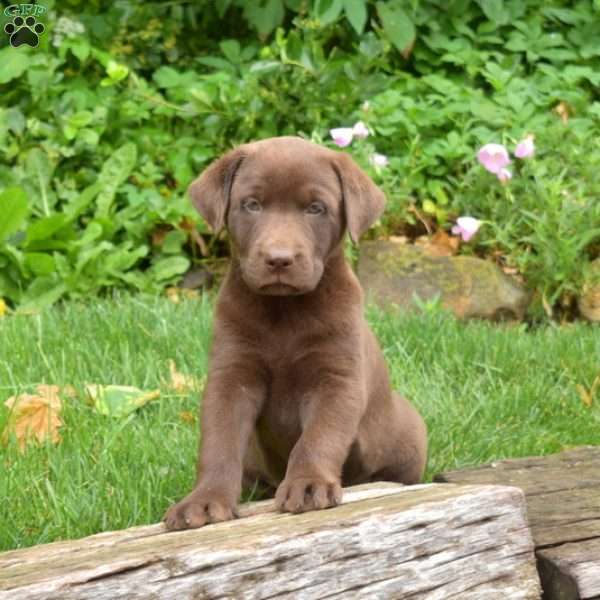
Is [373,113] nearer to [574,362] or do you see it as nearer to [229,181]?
[574,362]

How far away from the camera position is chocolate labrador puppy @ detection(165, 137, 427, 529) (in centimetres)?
350

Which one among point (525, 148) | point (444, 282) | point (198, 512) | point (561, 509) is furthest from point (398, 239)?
point (198, 512)

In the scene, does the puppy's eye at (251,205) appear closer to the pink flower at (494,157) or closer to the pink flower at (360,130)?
the pink flower at (360,130)

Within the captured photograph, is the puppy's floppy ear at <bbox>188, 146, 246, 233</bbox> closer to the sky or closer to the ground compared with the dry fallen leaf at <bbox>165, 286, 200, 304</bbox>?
closer to the sky

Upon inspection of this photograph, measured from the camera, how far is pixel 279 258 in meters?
3.47

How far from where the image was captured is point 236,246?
3.74m

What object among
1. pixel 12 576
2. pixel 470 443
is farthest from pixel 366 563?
pixel 470 443

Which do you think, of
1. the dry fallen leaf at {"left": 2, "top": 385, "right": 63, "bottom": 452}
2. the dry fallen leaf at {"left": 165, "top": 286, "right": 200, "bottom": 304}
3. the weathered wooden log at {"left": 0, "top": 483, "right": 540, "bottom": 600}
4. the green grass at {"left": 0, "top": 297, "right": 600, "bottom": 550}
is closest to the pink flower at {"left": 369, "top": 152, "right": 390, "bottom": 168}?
the green grass at {"left": 0, "top": 297, "right": 600, "bottom": 550}

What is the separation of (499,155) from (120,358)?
2465 millimetres

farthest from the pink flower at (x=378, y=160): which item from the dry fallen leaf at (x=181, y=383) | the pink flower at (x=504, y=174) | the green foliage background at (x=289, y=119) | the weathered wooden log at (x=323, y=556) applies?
the weathered wooden log at (x=323, y=556)

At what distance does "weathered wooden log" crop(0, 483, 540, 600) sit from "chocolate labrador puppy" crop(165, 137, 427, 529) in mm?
193

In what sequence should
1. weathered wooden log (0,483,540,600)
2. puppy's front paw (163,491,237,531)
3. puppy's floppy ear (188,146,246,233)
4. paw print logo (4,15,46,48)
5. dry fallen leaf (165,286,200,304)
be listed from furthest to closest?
paw print logo (4,15,46,48), dry fallen leaf (165,286,200,304), puppy's floppy ear (188,146,246,233), puppy's front paw (163,491,237,531), weathered wooden log (0,483,540,600)

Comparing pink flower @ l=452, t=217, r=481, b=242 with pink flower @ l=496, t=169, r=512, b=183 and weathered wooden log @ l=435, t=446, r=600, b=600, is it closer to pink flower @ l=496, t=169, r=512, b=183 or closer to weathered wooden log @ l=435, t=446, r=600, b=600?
pink flower @ l=496, t=169, r=512, b=183

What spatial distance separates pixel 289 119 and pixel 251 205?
3935 millimetres
